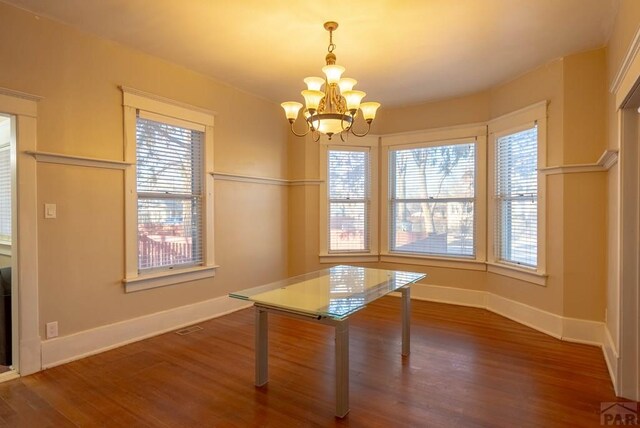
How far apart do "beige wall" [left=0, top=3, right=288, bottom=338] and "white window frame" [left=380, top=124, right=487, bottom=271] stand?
7.60 ft

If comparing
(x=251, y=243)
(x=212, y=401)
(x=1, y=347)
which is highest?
(x=251, y=243)

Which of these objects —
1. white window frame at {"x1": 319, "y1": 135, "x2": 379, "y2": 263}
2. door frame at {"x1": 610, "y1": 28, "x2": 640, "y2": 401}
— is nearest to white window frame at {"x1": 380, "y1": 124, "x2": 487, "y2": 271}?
white window frame at {"x1": 319, "y1": 135, "x2": 379, "y2": 263}

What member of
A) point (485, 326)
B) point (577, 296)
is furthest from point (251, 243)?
point (577, 296)

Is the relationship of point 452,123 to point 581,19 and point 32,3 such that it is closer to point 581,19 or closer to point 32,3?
point 581,19

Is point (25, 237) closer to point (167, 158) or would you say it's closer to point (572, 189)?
point (167, 158)

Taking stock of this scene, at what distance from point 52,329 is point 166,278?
1.02 meters

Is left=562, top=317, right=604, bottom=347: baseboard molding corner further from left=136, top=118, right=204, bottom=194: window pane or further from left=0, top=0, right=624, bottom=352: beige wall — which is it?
left=136, top=118, right=204, bottom=194: window pane

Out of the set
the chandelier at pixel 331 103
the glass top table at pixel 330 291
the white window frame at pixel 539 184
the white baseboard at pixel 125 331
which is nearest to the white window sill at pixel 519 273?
the white window frame at pixel 539 184

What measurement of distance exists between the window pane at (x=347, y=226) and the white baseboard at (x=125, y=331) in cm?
172

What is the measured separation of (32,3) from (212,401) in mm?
3118

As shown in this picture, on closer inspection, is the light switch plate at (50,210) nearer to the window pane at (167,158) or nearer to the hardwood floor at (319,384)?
the window pane at (167,158)

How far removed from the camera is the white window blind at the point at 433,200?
4.67 meters

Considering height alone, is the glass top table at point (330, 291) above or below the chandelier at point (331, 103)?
below

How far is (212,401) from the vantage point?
2.36 meters
